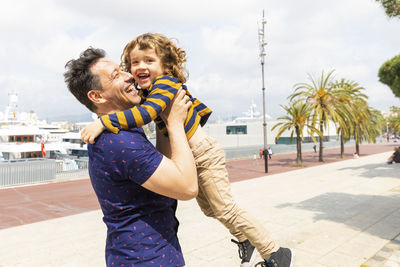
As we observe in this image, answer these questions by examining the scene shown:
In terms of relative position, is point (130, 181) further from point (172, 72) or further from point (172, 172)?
point (172, 72)

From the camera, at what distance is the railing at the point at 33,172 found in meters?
15.1

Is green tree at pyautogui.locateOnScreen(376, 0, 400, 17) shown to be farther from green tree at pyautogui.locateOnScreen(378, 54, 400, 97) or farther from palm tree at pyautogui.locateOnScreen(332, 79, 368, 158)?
palm tree at pyautogui.locateOnScreen(332, 79, 368, 158)

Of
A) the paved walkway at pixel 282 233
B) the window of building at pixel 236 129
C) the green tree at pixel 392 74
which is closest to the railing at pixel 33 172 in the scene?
the paved walkway at pixel 282 233

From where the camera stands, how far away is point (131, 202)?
1.48 m

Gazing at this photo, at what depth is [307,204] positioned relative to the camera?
8.63 meters

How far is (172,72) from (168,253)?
1228 millimetres

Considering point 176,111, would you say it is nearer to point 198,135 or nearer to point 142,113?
point 142,113

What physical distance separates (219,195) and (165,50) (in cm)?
113

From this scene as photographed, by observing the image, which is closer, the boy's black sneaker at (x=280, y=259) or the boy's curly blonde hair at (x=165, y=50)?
the boy's curly blonde hair at (x=165, y=50)

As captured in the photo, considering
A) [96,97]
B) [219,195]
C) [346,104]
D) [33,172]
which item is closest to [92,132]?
[96,97]

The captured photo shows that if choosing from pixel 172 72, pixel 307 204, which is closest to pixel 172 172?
pixel 172 72

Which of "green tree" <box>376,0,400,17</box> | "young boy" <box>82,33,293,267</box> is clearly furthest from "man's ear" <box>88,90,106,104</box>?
"green tree" <box>376,0,400,17</box>

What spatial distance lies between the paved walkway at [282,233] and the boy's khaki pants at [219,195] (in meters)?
2.28

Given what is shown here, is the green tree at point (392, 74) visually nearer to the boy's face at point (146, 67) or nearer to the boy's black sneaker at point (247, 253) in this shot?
the boy's black sneaker at point (247, 253)
